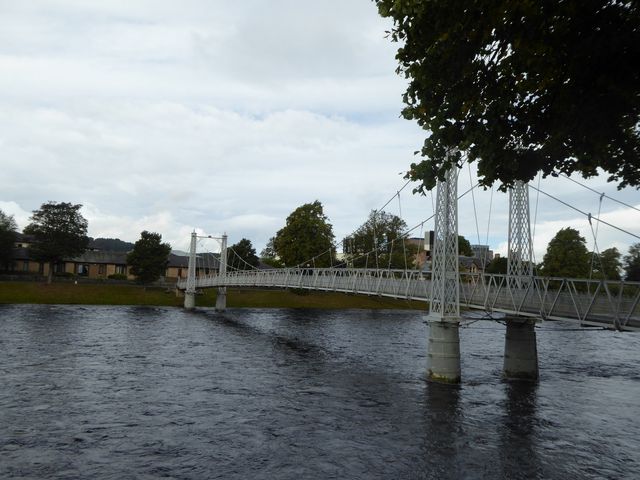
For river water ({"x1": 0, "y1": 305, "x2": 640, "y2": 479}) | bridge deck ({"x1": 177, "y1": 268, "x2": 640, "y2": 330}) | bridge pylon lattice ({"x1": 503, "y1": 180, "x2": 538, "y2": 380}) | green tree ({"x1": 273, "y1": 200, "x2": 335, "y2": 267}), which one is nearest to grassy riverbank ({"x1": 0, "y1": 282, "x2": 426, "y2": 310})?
green tree ({"x1": 273, "y1": 200, "x2": 335, "y2": 267})

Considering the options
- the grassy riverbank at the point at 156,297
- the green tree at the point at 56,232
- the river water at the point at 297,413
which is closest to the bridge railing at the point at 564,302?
the river water at the point at 297,413

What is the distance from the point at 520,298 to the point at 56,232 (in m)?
73.8

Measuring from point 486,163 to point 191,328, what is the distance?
132 feet

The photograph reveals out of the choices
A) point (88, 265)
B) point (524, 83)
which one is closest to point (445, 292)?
point (524, 83)

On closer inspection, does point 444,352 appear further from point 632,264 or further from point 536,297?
point 632,264

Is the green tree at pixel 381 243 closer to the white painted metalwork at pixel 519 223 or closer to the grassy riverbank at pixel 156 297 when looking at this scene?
the grassy riverbank at pixel 156 297

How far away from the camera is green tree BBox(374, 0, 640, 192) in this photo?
38.7 feet

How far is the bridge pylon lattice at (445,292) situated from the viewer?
998 inches

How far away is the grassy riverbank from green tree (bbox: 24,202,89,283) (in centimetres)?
561

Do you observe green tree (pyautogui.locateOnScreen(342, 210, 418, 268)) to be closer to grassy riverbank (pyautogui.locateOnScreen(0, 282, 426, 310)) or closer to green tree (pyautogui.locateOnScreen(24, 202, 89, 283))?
grassy riverbank (pyautogui.locateOnScreen(0, 282, 426, 310))

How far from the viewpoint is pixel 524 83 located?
1312cm

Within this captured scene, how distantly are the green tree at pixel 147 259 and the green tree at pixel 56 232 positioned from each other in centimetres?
768

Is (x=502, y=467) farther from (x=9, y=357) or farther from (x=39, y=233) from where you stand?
(x=39, y=233)

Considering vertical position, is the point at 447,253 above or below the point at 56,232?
below
